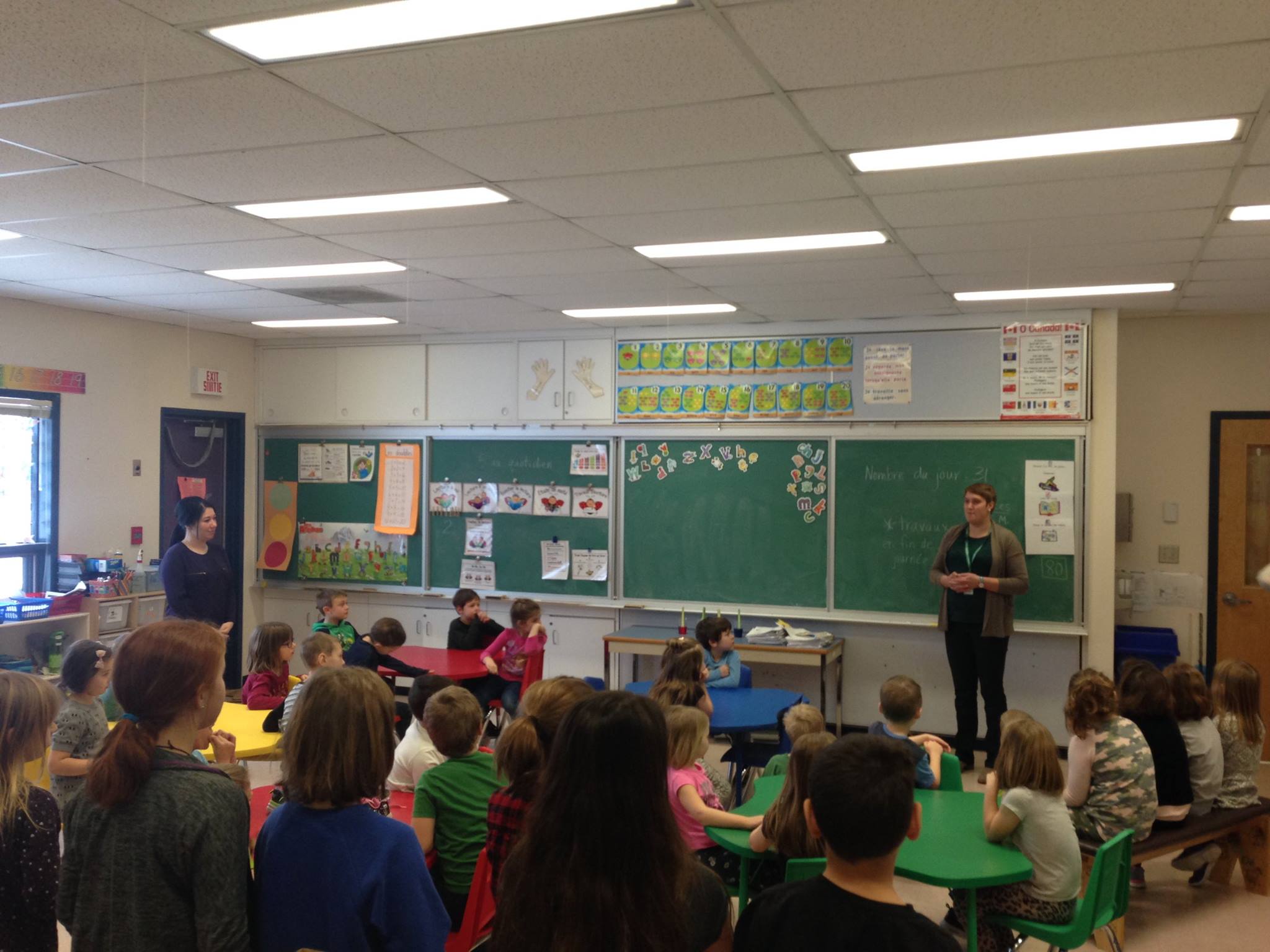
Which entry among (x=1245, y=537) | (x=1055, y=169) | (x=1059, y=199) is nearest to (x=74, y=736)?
(x=1055, y=169)

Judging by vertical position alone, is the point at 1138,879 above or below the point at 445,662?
below

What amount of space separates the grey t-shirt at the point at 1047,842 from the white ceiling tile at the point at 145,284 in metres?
4.42

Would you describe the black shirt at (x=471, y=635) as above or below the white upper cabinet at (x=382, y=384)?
below

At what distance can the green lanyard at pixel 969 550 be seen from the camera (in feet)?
19.0

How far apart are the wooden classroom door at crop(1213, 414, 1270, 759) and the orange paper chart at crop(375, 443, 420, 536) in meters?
5.34

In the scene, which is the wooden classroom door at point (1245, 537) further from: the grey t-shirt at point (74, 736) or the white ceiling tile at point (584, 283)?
the grey t-shirt at point (74, 736)

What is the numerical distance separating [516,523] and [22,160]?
440cm

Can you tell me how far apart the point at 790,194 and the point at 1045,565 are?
3.48 m

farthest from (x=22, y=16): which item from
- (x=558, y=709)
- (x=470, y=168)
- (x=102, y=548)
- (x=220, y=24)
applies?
(x=102, y=548)

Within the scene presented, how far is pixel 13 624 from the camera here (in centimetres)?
546

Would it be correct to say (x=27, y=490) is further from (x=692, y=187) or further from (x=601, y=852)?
(x=601, y=852)

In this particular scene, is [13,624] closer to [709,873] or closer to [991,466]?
[709,873]

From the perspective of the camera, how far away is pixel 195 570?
18.8 ft

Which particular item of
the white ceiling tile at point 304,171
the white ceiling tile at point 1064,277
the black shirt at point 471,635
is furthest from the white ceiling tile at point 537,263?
the black shirt at point 471,635
